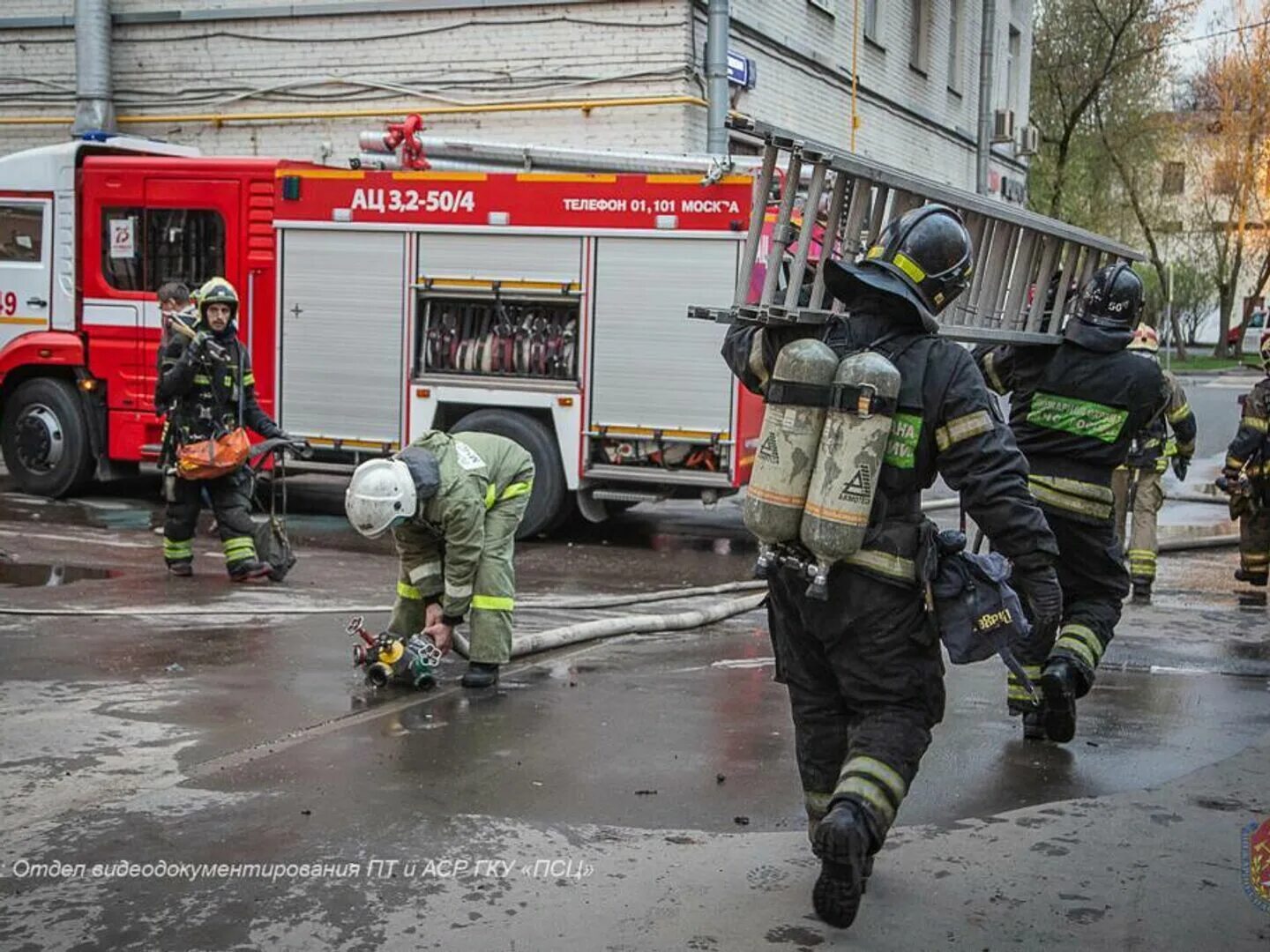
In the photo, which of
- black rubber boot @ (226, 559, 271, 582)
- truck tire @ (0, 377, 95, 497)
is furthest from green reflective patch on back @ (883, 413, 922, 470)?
truck tire @ (0, 377, 95, 497)

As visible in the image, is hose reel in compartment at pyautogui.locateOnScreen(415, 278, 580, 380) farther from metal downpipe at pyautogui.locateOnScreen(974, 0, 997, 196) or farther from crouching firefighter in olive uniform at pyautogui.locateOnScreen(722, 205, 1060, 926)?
metal downpipe at pyautogui.locateOnScreen(974, 0, 997, 196)

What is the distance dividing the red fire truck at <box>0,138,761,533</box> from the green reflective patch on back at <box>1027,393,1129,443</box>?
197 inches

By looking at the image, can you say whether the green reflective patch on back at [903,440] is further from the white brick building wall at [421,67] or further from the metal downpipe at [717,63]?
the white brick building wall at [421,67]

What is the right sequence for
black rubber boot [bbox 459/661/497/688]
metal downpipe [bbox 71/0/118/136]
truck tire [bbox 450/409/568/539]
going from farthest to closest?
metal downpipe [bbox 71/0/118/136], truck tire [bbox 450/409/568/539], black rubber boot [bbox 459/661/497/688]

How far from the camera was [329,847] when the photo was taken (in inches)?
188

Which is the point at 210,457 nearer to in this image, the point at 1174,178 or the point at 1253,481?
the point at 1253,481

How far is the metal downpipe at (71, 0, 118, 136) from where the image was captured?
17453 mm

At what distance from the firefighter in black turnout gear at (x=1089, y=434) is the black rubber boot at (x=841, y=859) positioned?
7.18 feet

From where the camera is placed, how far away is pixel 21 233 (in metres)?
13.4

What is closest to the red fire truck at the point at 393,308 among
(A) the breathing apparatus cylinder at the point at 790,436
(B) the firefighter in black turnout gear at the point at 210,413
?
(B) the firefighter in black turnout gear at the point at 210,413

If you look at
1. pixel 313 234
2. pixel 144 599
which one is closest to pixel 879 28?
pixel 313 234

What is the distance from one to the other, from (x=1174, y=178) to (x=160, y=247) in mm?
34522

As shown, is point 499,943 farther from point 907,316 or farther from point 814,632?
point 907,316

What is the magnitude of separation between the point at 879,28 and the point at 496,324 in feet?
34.8
